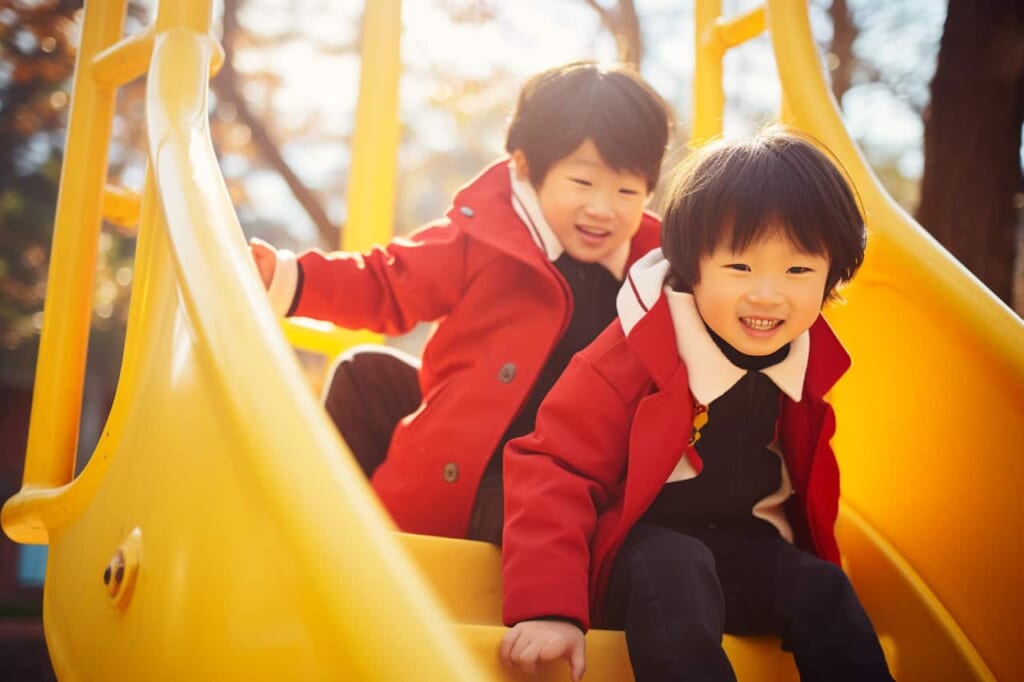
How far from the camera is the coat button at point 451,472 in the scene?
1.49 m

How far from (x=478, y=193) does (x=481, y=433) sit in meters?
0.48

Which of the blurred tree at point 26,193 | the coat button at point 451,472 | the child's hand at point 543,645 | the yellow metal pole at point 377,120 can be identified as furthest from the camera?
the blurred tree at point 26,193

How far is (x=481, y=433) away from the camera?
1.50 metres

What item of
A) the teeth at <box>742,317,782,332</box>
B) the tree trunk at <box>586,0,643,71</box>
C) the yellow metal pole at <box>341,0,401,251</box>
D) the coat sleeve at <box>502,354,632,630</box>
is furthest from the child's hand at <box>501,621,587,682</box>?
the tree trunk at <box>586,0,643,71</box>

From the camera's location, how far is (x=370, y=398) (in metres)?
1.79

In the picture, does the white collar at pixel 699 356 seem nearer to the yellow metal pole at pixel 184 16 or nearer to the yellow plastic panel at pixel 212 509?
the yellow plastic panel at pixel 212 509

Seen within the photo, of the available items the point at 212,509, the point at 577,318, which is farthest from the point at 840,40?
the point at 212,509

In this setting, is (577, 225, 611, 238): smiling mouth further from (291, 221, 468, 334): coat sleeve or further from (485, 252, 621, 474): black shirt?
(291, 221, 468, 334): coat sleeve

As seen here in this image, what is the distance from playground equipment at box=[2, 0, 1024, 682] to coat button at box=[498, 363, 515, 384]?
0.98ft

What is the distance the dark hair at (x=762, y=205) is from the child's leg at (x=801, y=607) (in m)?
0.32

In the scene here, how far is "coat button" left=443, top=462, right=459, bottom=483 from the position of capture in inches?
58.7

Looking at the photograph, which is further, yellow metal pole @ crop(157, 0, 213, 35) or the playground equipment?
yellow metal pole @ crop(157, 0, 213, 35)

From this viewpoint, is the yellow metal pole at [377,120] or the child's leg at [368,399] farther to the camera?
the yellow metal pole at [377,120]

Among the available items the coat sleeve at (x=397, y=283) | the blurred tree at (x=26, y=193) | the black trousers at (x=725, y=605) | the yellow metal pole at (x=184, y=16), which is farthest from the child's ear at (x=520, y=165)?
the blurred tree at (x=26, y=193)
